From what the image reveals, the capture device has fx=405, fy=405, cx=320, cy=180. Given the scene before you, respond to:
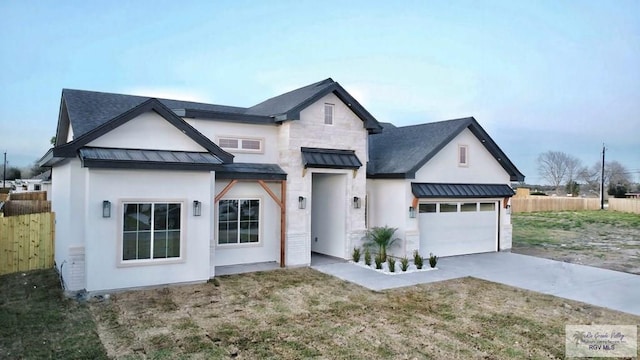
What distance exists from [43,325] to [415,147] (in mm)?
12702

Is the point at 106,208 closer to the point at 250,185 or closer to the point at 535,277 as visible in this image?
the point at 250,185

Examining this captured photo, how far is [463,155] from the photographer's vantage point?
1617 centimetres

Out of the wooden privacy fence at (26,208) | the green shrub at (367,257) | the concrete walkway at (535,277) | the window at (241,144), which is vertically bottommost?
the concrete walkway at (535,277)

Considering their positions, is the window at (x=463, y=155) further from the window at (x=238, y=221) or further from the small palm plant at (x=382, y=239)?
the window at (x=238, y=221)

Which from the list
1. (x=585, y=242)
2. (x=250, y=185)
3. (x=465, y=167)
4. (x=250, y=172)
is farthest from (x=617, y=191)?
(x=250, y=172)

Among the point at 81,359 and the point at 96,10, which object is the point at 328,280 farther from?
the point at 96,10

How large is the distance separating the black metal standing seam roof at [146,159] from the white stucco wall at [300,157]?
2.93 metres

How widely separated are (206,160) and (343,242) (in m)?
5.96

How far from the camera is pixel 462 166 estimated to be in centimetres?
1609

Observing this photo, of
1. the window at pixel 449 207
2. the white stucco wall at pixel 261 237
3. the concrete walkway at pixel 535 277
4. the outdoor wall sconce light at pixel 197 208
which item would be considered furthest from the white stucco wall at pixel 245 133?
the window at pixel 449 207

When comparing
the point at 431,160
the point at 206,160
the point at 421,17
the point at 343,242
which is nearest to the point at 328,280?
the point at 343,242

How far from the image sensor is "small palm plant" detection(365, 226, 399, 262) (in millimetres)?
13883

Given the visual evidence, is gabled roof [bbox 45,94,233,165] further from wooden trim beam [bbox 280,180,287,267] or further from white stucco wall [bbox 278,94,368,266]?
white stucco wall [bbox 278,94,368,266]

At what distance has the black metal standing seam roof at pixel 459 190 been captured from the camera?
14.6 m
